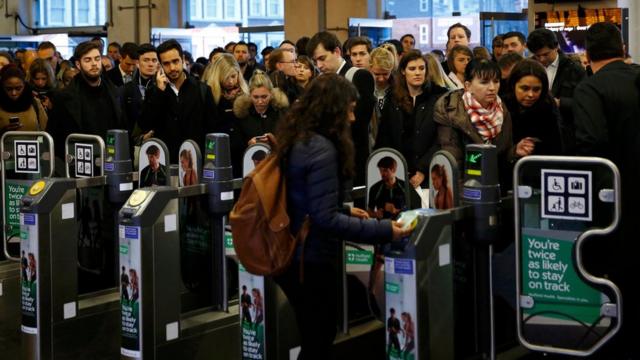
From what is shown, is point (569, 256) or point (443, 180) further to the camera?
point (443, 180)

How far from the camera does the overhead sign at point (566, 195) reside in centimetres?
442

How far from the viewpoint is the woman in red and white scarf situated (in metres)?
5.37

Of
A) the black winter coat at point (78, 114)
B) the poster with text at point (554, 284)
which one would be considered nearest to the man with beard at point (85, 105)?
the black winter coat at point (78, 114)

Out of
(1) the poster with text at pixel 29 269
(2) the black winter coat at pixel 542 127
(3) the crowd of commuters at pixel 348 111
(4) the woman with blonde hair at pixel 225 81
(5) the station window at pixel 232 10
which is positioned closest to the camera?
(3) the crowd of commuters at pixel 348 111

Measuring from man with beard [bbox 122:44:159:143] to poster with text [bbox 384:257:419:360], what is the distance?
150 inches

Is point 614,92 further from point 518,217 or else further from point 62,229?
point 62,229

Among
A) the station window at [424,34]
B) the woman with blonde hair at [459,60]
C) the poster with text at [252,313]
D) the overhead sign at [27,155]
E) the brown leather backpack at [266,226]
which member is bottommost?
the poster with text at [252,313]

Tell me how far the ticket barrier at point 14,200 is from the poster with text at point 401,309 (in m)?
2.94

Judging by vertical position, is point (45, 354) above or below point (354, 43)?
below

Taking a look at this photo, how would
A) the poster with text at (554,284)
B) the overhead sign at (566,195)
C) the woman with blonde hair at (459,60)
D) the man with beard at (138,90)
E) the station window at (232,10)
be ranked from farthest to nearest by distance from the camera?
the station window at (232,10) → the man with beard at (138,90) → the woman with blonde hair at (459,60) → the poster with text at (554,284) → the overhead sign at (566,195)

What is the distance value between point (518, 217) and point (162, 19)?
13.9 m

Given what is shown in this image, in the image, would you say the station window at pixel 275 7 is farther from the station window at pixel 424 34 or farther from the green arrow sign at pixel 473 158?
the green arrow sign at pixel 473 158

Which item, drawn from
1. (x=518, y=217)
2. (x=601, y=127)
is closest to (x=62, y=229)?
(x=518, y=217)

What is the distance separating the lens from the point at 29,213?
569cm
